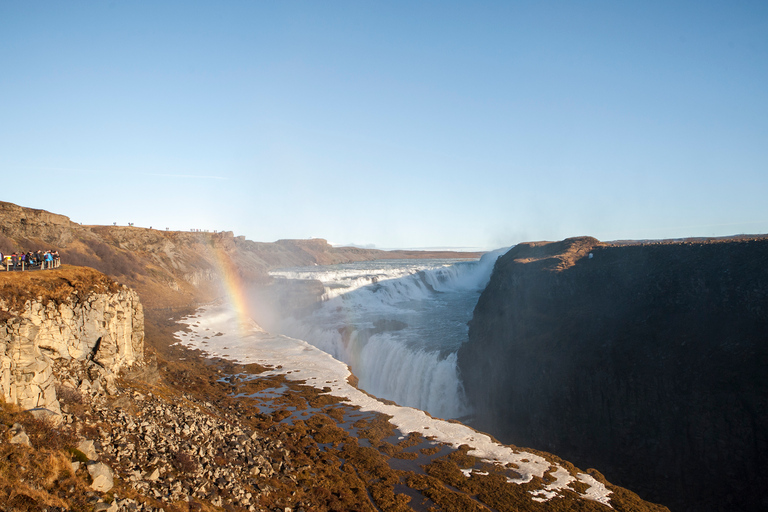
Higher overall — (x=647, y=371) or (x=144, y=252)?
(x=144, y=252)

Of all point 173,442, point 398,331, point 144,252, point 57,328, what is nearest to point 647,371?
point 173,442

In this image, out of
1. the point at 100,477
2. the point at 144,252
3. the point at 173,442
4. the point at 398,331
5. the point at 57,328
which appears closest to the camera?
the point at 100,477

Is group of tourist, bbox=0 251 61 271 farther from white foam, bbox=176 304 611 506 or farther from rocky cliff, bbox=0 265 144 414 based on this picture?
white foam, bbox=176 304 611 506

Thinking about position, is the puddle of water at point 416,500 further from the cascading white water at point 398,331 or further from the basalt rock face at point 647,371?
the cascading white water at point 398,331

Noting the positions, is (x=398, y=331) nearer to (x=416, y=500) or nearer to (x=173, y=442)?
(x=416, y=500)

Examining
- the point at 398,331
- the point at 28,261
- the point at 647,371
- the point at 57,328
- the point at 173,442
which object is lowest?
the point at 398,331

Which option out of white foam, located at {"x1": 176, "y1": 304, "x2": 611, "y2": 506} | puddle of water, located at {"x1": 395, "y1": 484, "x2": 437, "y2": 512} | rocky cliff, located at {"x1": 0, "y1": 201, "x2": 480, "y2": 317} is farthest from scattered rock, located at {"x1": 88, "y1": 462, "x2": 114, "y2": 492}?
rocky cliff, located at {"x1": 0, "y1": 201, "x2": 480, "y2": 317}

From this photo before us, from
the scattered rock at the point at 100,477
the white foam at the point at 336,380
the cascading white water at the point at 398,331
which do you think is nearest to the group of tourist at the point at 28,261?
the scattered rock at the point at 100,477
